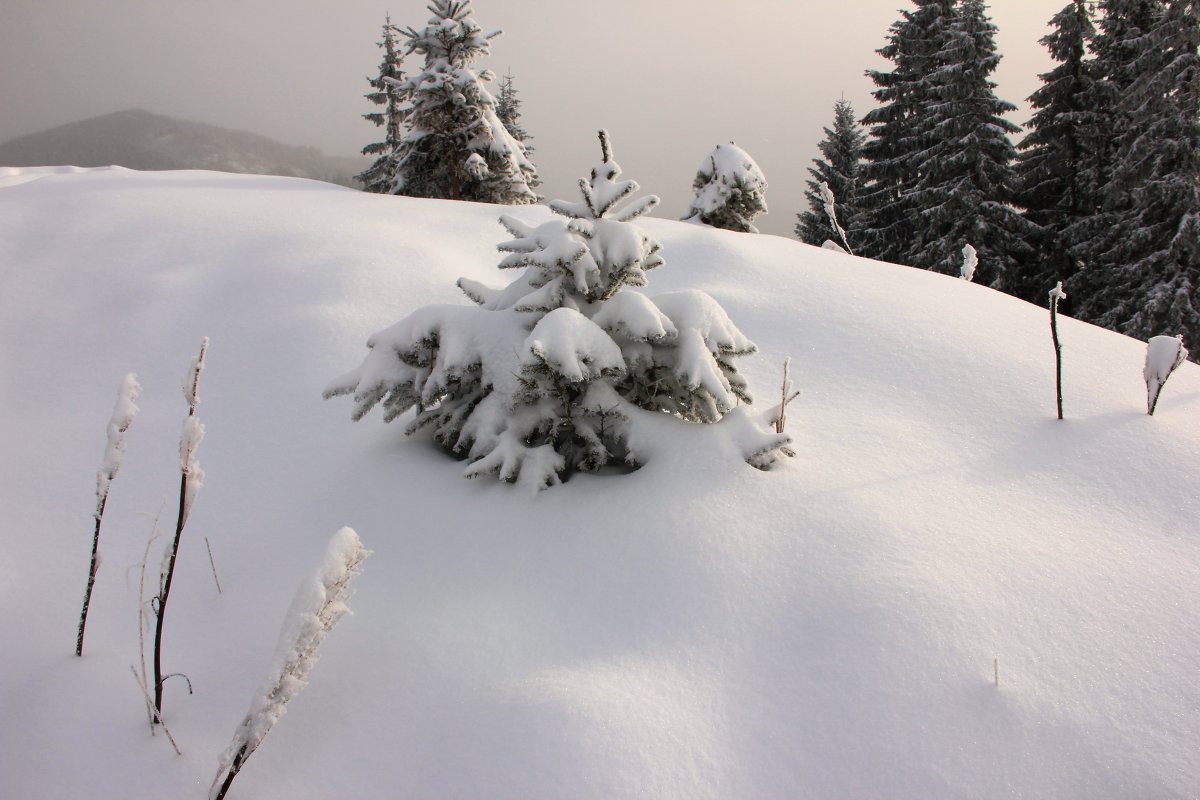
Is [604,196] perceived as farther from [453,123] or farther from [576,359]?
[453,123]

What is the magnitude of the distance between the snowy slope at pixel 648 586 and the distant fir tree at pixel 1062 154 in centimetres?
1783

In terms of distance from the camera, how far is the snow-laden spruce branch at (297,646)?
156cm

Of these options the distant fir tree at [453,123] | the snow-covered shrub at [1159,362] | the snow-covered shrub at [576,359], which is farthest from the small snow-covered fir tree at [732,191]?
the snow-covered shrub at [576,359]

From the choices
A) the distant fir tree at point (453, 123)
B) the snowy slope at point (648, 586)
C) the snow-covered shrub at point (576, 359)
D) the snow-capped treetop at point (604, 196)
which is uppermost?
the distant fir tree at point (453, 123)

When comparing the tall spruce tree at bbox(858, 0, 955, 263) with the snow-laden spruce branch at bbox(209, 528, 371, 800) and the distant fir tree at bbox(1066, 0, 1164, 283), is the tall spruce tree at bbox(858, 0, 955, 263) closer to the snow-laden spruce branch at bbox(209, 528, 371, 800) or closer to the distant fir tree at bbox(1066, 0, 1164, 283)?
the distant fir tree at bbox(1066, 0, 1164, 283)

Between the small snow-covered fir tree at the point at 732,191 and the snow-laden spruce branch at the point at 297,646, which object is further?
the small snow-covered fir tree at the point at 732,191

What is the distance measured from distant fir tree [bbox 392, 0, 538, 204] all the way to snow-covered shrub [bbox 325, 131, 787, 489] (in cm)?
1230

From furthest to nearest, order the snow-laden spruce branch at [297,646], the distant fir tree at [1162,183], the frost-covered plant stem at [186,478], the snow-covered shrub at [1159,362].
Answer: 1. the distant fir tree at [1162,183]
2. the snow-covered shrub at [1159,362]
3. the frost-covered plant stem at [186,478]
4. the snow-laden spruce branch at [297,646]

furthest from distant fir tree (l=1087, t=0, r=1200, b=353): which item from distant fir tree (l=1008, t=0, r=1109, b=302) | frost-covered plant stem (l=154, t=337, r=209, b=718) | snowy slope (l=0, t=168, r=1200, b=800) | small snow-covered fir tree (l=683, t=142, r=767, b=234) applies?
frost-covered plant stem (l=154, t=337, r=209, b=718)

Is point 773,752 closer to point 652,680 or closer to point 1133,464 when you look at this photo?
point 652,680

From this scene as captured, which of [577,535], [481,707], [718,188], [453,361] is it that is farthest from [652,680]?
[718,188]

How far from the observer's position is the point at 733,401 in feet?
10.2

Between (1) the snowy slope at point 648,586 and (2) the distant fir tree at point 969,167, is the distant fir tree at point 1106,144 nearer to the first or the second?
(2) the distant fir tree at point 969,167

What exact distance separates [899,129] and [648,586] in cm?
→ 2441
